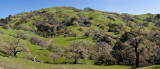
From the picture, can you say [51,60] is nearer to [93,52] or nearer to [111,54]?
[93,52]

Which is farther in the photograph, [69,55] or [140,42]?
[69,55]

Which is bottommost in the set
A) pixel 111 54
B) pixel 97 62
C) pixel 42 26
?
pixel 97 62

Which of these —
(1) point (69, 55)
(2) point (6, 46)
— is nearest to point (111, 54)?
(1) point (69, 55)

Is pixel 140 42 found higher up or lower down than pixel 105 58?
higher up

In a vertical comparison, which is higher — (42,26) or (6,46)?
(42,26)

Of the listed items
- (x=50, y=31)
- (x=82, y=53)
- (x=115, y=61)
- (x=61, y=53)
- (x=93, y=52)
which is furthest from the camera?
(x=50, y=31)

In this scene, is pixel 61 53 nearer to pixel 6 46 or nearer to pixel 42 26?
pixel 6 46

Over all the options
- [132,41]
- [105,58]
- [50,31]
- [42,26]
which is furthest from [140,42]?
[42,26]

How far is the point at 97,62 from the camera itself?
72250mm

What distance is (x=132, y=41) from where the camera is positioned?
4056 centimetres

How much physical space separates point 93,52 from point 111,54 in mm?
16805

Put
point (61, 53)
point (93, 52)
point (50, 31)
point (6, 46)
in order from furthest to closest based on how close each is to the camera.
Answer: point (50, 31), point (93, 52), point (61, 53), point (6, 46)

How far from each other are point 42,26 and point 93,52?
11994 centimetres

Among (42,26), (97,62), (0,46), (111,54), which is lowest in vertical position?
(97,62)
